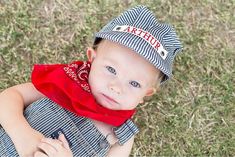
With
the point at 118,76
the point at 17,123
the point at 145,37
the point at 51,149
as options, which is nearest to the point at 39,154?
the point at 51,149

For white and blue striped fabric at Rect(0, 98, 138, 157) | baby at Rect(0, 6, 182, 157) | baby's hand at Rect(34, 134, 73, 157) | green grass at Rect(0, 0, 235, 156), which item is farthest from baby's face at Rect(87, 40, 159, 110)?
green grass at Rect(0, 0, 235, 156)

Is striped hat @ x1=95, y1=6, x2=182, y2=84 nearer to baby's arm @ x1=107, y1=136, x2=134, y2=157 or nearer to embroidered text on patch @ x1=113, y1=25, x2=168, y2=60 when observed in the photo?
embroidered text on patch @ x1=113, y1=25, x2=168, y2=60

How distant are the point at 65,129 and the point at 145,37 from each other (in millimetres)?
543

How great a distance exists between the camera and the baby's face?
6.84 feet

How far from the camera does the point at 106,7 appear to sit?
9.49 feet

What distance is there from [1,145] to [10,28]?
770mm

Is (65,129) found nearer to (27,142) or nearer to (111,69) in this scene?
(27,142)

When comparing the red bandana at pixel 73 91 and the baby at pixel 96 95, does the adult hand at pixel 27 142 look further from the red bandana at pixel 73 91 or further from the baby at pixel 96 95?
the red bandana at pixel 73 91

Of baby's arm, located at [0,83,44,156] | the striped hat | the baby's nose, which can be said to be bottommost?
baby's arm, located at [0,83,44,156]

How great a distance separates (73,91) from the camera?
2197 millimetres

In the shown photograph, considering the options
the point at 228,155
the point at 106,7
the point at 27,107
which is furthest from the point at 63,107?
the point at 228,155

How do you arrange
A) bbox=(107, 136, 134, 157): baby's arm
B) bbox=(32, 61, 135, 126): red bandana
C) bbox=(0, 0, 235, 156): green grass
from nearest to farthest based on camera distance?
1. bbox=(32, 61, 135, 126): red bandana
2. bbox=(107, 136, 134, 157): baby's arm
3. bbox=(0, 0, 235, 156): green grass

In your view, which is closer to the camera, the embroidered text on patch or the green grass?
the embroidered text on patch

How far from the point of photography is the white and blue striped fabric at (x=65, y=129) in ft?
Answer: 7.37
